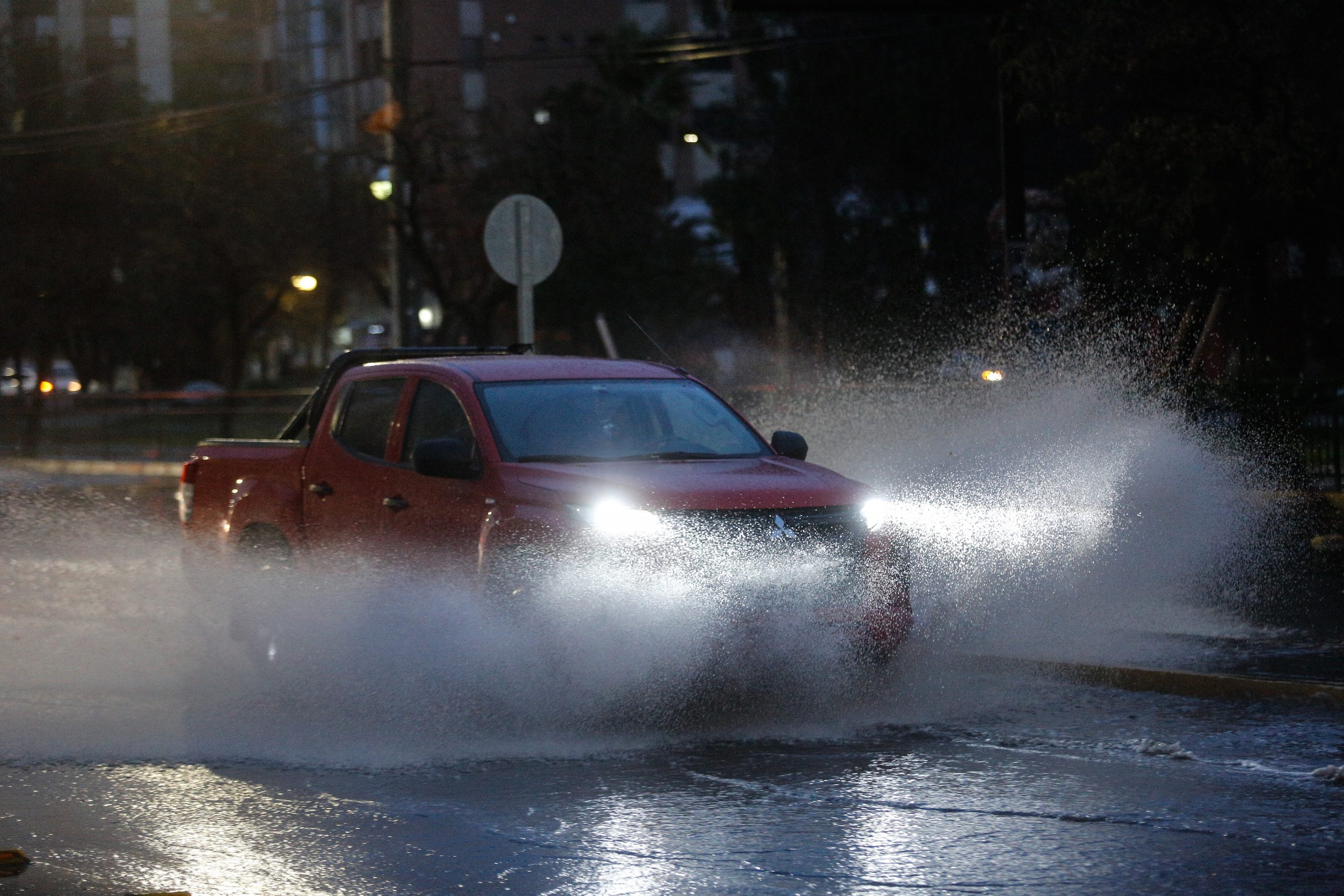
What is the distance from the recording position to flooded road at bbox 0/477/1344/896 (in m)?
5.71

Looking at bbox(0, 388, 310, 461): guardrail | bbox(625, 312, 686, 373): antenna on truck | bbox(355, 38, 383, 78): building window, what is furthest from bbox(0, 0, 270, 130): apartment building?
bbox(625, 312, 686, 373): antenna on truck

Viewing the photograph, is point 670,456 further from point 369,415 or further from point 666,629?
point 369,415

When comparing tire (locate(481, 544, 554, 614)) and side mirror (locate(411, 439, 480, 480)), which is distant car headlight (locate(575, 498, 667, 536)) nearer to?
tire (locate(481, 544, 554, 614))

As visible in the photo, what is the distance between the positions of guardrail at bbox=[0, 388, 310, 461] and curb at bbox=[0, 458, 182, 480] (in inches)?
7.6

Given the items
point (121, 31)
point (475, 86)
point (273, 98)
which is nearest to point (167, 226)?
point (273, 98)

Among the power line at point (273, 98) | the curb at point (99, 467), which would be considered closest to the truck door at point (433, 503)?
the curb at point (99, 467)

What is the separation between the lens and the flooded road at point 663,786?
5707mm

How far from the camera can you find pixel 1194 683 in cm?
873

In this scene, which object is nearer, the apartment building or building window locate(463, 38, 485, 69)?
the apartment building

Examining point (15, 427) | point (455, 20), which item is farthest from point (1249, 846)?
point (455, 20)

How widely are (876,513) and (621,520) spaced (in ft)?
4.16

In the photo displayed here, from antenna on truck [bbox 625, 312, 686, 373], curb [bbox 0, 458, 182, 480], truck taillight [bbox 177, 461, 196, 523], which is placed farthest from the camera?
curb [bbox 0, 458, 182, 480]

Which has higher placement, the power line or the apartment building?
the apartment building

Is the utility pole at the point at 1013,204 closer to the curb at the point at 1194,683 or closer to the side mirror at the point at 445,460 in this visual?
the curb at the point at 1194,683
